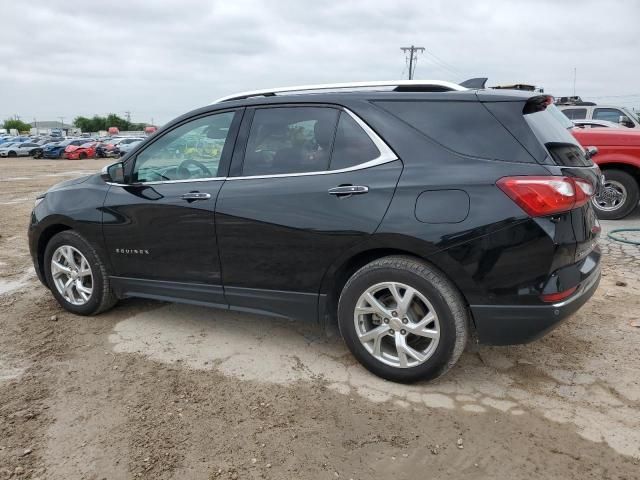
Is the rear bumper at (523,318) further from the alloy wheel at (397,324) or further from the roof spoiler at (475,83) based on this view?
the roof spoiler at (475,83)

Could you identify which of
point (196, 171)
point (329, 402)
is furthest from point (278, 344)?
point (196, 171)

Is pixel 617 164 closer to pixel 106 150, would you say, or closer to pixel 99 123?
pixel 106 150

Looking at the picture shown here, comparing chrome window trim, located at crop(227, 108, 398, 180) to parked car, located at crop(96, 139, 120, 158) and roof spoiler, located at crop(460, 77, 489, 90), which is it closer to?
roof spoiler, located at crop(460, 77, 489, 90)

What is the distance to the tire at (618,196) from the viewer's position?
25.0 feet

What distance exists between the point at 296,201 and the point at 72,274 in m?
2.25

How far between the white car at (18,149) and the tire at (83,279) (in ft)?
140

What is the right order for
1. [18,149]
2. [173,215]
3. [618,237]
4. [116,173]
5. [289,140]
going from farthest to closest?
[18,149] → [618,237] → [116,173] → [173,215] → [289,140]

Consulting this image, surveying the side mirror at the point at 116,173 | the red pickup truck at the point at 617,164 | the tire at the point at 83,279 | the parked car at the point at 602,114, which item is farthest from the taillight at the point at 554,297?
the parked car at the point at 602,114

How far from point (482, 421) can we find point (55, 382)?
260cm

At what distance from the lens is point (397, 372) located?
313cm

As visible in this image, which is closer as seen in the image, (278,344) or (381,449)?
(381,449)

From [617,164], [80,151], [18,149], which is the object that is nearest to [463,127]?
[617,164]

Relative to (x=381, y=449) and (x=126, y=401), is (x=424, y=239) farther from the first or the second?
(x=126, y=401)

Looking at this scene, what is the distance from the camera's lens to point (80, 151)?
38.4 meters
